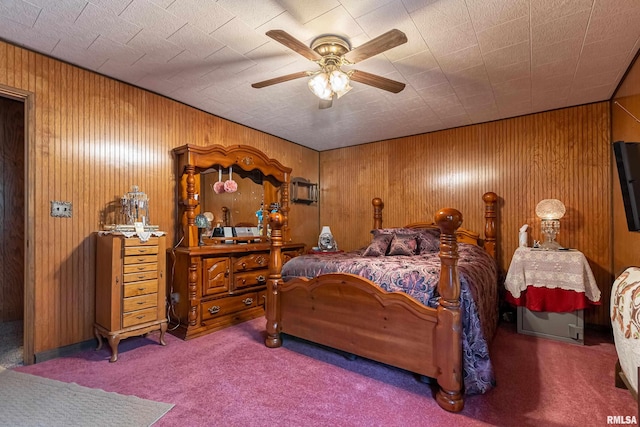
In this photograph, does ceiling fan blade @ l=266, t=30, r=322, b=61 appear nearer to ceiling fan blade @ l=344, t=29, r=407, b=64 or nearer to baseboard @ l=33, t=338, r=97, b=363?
ceiling fan blade @ l=344, t=29, r=407, b=64

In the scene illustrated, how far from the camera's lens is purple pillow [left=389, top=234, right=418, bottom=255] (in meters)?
3.24

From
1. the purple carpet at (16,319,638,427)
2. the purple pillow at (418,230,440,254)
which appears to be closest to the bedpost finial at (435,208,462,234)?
the purple carpet at (16,319,638,427)

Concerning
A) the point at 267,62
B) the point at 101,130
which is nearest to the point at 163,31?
the point at 267,62

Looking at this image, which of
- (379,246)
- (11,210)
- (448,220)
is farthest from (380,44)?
(11,210)

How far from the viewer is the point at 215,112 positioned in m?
3.59

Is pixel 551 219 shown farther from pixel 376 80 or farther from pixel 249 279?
pixel 249 279

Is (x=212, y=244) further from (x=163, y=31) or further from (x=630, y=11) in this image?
(x=630, y=11)

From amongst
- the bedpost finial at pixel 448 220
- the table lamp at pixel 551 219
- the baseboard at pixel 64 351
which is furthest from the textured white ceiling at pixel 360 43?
the baseboard at pixel 64 351

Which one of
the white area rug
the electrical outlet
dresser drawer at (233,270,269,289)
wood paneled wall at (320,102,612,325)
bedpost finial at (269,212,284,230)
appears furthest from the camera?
dresser drawer at (233,270,269,289)

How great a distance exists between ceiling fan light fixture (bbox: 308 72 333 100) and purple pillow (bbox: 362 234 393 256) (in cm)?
176

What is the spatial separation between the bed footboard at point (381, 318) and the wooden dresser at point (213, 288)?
2.43ft

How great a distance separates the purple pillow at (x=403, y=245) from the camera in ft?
10.6

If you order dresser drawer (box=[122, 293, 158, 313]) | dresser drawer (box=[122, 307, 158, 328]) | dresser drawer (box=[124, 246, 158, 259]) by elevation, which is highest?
dresser drawer (box=[124, 246, 158, 259])

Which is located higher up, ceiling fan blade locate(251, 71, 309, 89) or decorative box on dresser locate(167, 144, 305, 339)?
ceiling fan blade locate(251, 71, 309, 89)
